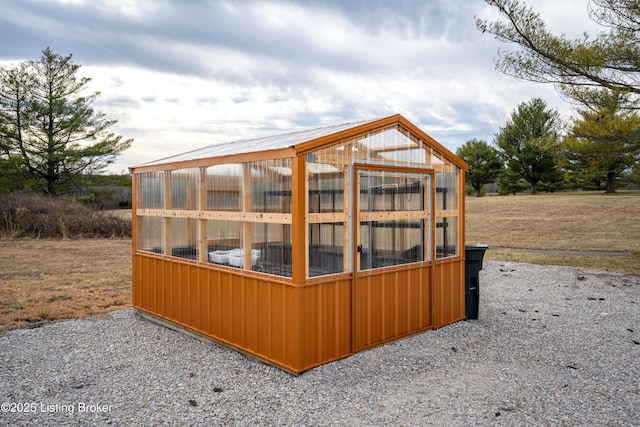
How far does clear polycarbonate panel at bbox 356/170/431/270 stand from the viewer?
199 inches

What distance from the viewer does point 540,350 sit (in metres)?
5.42

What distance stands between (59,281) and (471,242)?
43.9 feet

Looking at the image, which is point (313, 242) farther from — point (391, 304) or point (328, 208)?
point (391, 304)

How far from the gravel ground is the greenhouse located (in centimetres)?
29

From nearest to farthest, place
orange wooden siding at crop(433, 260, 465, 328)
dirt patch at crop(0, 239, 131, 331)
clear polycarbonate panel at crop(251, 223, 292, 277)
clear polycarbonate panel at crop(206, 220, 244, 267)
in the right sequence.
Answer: clear polycarbonate panel at crop(251, 223, 292, 277)
clear polycarbonate panel at crop(206, 220, 244, 267)
orange wooden siding at crop(433, 260, 465, 328)
dirt patch at crop(0, 239, 131, 331)

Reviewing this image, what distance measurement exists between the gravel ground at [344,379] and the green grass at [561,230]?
6.75 metres

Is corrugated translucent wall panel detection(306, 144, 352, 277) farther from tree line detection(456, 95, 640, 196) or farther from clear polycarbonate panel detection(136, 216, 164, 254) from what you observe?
tree line detection(456, 95, 640, 196)

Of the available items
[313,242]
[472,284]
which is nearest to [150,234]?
[313,242]

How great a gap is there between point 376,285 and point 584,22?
1031 centimetres

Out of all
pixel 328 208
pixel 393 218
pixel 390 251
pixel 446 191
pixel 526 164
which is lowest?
pixel 390 251

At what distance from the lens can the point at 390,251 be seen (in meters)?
5.39

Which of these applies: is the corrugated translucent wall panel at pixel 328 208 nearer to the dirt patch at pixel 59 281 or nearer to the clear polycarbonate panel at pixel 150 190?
the clear polycarbonate panel at pixel 150 190

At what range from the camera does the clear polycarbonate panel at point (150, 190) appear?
20.9 feet

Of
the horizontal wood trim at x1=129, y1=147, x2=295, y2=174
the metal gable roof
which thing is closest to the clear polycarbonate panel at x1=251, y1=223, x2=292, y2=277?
the horizontal wood trim at x1=129, y1=147, x2=295, y2=174
